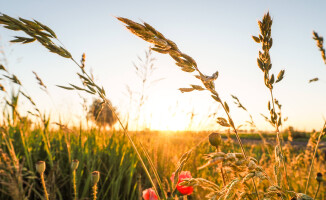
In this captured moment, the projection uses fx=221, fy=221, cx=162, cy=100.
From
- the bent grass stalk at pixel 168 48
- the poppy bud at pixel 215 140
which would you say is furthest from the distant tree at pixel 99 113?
the poppy bud at pixel 215 140


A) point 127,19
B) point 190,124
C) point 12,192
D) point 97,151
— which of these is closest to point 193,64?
point 127,19

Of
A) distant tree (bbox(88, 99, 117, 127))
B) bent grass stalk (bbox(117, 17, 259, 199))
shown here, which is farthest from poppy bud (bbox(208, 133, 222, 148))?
distant tree (bbox(88, 99, 117, 127))

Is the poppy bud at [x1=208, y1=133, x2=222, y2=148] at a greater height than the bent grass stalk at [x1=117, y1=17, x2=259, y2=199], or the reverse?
the bent grass stalk at [x1=117, y1=17, x2=259, y2=199]

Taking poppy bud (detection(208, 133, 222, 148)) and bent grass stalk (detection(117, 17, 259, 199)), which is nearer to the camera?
bent grass stalk (detection(117, 17, 259, 199))

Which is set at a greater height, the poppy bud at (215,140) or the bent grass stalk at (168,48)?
the bent grass stalk at (168,48)

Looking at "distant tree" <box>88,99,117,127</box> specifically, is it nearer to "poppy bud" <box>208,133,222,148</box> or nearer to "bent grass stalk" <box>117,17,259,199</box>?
"bent grass stalk" <box>117,17,259,199</box>

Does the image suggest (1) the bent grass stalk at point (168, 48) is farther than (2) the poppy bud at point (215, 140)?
No

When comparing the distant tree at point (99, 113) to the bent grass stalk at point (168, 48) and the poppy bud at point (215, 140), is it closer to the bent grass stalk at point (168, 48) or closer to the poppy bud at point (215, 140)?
the bent grass stalk at point (168, 48)

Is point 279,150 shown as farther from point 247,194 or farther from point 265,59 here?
point 265,59

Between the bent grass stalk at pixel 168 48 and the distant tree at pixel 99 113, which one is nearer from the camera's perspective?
the bent grass stalk at pixel 168 48

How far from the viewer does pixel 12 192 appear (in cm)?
84

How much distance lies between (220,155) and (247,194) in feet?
1.18

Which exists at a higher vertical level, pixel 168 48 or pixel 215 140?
pixel 168 48

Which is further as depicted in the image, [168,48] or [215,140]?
[215,140]
